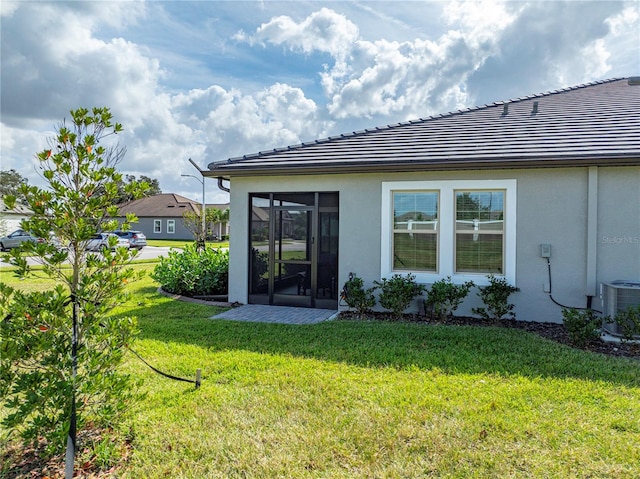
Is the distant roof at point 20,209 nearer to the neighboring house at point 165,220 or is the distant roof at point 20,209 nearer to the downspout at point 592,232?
the downspout at point 592,232

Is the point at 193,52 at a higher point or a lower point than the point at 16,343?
higher

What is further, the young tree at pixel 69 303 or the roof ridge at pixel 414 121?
the roof ridge at pixel 414 121

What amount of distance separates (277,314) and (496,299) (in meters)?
4.16

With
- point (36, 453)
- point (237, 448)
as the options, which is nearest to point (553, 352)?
point (237, 448)

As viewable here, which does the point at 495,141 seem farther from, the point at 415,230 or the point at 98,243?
the point at 98,243

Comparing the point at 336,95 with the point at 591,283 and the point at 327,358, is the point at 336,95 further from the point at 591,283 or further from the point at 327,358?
the point at 327,358

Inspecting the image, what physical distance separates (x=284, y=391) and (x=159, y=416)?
1.21m

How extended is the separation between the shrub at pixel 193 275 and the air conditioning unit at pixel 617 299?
804 cm

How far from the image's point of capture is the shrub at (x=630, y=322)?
5578mm

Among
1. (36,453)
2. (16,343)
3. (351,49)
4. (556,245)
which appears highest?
(351,49)

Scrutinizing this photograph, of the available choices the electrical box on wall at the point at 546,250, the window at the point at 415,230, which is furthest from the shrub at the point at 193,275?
the electrical box on wall at the point at 546,250

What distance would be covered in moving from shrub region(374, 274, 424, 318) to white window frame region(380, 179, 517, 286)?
269mm

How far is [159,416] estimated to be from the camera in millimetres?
3525

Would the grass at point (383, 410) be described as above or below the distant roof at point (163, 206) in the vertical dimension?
below
